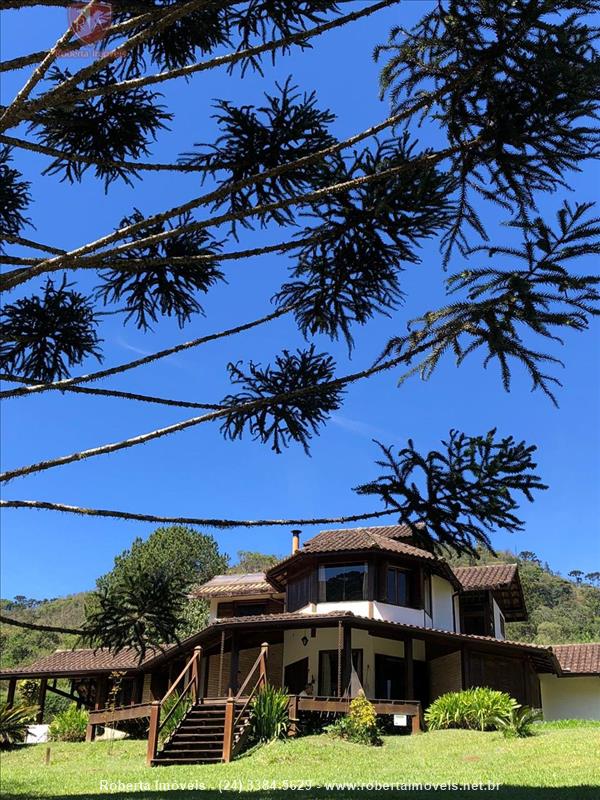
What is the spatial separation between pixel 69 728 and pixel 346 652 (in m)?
11.2

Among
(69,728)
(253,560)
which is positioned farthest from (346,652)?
(253,560)

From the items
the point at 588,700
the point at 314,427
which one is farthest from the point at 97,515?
the point at 588,700

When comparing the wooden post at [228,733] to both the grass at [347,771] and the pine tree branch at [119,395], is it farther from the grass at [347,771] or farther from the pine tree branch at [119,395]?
the pine tree branch at [119,395]

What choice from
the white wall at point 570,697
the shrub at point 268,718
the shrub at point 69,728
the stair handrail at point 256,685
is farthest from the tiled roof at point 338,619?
the shrub at point 69,728

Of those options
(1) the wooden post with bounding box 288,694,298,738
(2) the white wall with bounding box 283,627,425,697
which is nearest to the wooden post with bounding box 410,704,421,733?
(1) the wooden post with bounding box 288,694,298,738

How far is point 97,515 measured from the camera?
675cm

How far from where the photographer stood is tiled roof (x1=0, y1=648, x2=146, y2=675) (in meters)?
28.5

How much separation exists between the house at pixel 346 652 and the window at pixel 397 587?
55 mm

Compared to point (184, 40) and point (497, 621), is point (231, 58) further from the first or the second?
point (497, 621)

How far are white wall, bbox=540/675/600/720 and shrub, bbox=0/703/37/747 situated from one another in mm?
19721

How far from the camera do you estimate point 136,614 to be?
7477 mm

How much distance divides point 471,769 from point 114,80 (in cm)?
1355

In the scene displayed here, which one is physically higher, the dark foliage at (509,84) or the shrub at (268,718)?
the dark foliage at (509,84)

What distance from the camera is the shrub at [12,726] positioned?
24.8 meters
